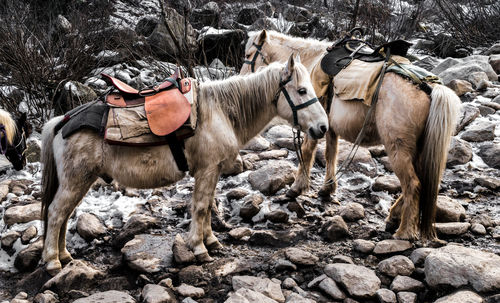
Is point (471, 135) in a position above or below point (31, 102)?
below

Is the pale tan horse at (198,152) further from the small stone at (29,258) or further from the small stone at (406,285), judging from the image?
the small stone at (406,285)

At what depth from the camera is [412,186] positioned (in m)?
3.26

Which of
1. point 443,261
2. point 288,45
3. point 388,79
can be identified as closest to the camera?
point 443,261

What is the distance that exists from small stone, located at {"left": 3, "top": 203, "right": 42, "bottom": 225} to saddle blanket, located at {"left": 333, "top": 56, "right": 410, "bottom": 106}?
Answer: 346cm

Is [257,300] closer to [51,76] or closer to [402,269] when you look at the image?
[402,269]

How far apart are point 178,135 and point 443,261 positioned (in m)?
2.31

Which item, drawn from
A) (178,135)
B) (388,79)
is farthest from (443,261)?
(178,135)

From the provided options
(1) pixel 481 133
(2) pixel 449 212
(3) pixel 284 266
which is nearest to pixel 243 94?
(3) pixel 284 266

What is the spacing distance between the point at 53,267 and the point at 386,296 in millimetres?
2714

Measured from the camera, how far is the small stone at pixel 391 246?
128 inches

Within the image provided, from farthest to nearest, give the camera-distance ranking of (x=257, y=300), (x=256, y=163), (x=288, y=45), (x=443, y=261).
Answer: (x=256, y=163)
(x=288, y=45)
(x=443, y=261)
(x=257, y=300)

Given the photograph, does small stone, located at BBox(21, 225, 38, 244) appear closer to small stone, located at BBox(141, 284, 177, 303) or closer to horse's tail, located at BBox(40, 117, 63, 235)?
horse's tail, located at BBox(40, 117, 63, 235)

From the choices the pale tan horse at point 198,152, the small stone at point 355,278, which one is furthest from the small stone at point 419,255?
the pale tan horse at point 198,152

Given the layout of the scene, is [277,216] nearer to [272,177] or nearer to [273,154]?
[272,177]
